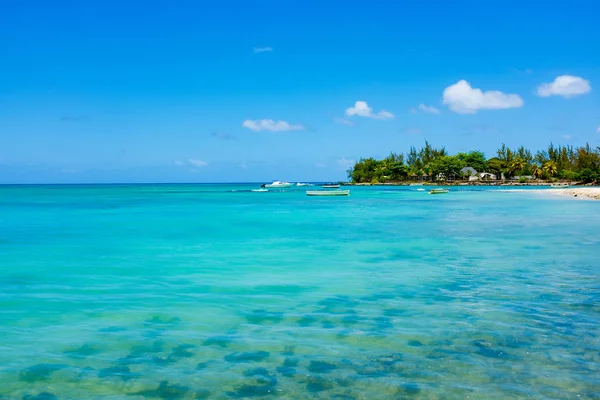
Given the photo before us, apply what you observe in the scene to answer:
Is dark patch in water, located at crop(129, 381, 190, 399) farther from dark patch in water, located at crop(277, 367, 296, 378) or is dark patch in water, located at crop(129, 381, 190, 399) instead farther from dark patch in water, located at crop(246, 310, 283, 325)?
dark patch in water, located at crop(246, 310, 283, 325)

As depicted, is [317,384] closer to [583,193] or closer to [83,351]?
[83,351]

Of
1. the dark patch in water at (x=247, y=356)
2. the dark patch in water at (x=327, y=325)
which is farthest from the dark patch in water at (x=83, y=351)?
the dark patch in water at (x=327, y=325)

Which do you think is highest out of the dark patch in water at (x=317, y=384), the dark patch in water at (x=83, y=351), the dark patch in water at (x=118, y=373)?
the dark patch in water at (x=83, y=351)

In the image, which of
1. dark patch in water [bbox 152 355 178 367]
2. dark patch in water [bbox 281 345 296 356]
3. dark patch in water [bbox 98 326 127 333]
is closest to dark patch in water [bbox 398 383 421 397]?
dark patch in water [bbox 281 345 296 356]

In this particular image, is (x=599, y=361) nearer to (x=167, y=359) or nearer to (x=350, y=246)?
(x=167, y=359)

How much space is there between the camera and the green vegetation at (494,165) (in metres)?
117

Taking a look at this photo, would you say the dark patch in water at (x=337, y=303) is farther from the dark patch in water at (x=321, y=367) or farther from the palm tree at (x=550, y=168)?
the palm tree at (x=550, y=168)

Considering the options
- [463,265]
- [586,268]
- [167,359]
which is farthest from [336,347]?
[586,268]

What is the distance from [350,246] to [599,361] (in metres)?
11.2

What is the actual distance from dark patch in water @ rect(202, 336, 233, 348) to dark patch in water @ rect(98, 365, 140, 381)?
1.07 metres

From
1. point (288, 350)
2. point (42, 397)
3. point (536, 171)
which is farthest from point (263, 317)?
point (536, 171)

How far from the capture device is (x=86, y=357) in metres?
5.69

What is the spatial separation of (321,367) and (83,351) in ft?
9.41

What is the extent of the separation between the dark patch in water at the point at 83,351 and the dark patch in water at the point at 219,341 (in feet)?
4.19
